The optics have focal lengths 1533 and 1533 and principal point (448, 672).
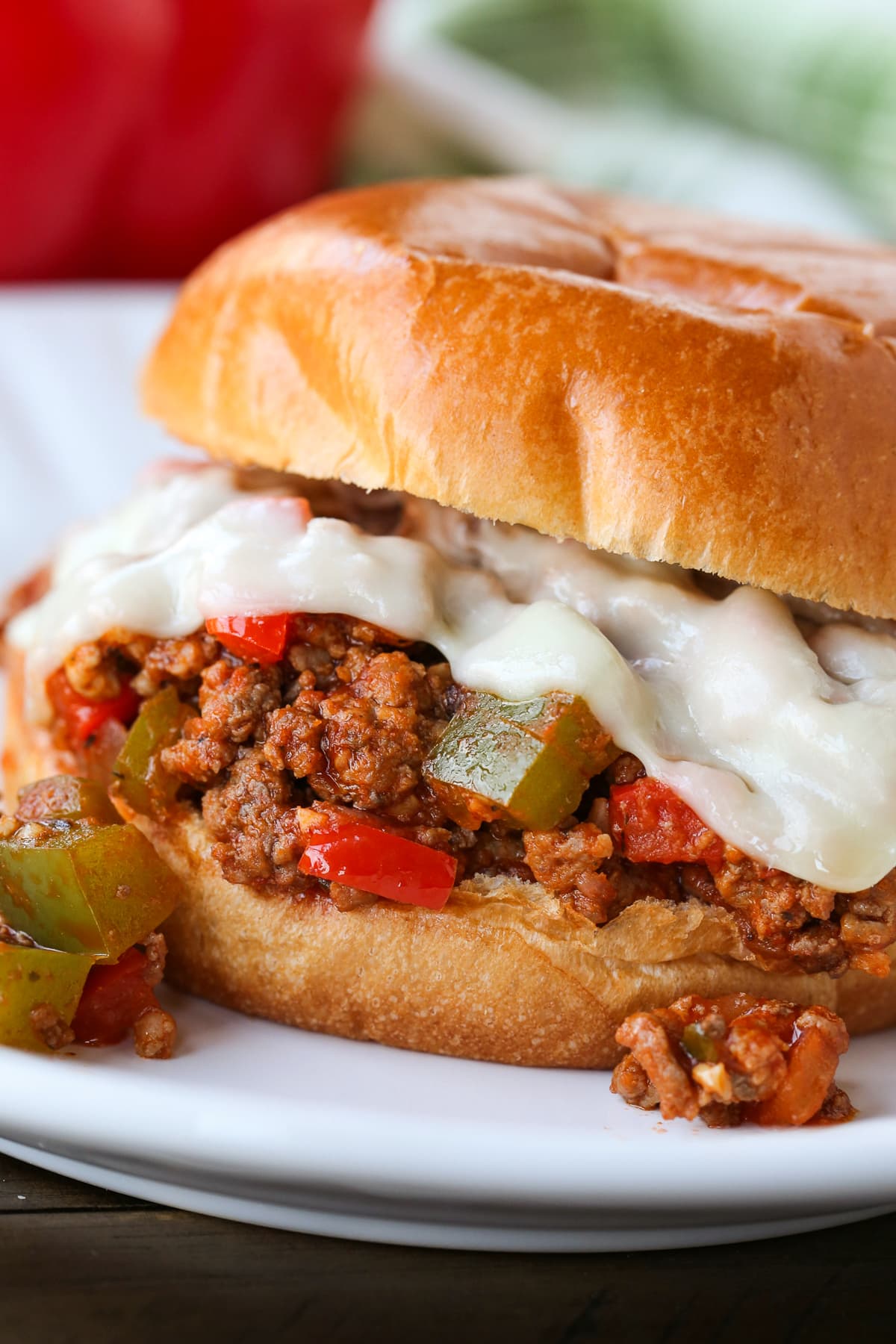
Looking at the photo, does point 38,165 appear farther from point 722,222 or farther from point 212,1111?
point 212,1111

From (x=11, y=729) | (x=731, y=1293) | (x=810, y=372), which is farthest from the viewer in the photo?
(x=11, y=729)

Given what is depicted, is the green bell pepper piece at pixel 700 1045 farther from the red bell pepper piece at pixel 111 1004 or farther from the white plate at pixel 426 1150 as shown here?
the red bell pepper piece at pixel 111 1004

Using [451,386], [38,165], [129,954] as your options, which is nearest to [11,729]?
[129,954]

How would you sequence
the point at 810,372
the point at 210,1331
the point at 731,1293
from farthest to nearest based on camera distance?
the point at 810,372
the point at 731,1293
the point at 210,1331

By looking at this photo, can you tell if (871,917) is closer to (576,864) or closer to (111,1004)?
(576,864)

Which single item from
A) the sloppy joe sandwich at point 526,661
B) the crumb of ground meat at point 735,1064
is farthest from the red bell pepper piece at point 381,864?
the crumb of ground meat at point 735,1064
